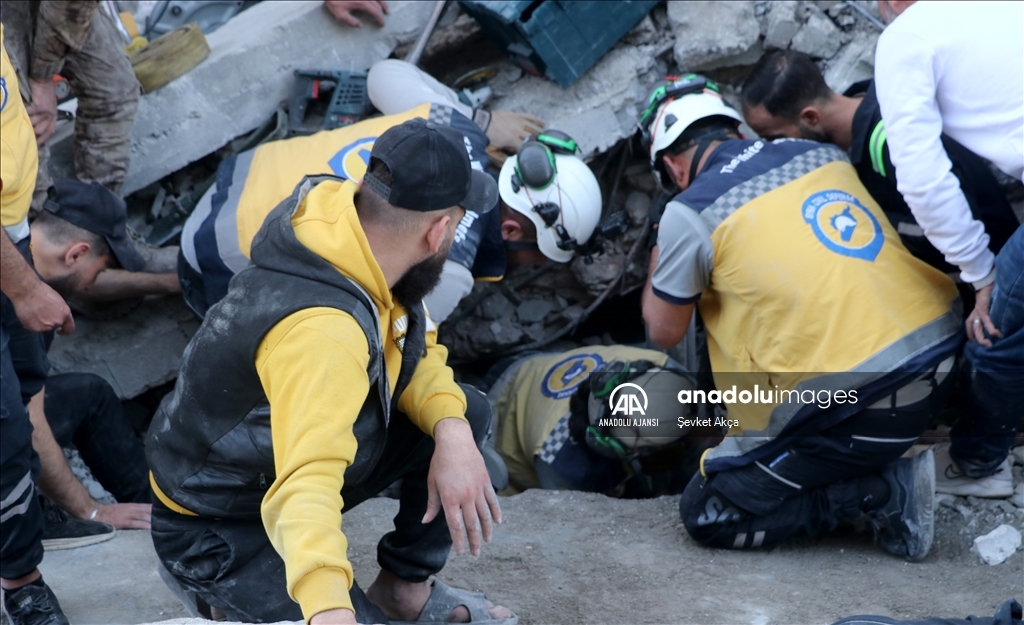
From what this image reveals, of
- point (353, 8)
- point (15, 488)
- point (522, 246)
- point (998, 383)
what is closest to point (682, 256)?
point (998, 383)

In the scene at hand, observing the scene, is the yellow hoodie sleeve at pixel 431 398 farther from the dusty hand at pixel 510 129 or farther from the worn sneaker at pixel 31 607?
the dusty hand at pixel 510 129

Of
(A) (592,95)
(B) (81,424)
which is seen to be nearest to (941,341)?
(A) (592,95)

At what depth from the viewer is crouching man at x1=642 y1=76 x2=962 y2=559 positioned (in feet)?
10.8

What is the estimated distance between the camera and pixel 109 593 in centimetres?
313

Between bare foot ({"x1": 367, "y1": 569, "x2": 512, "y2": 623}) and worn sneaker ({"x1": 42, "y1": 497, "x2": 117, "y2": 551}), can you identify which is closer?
bare foot ({"x1": 367, "y1": 569, "x2": 512, "y2": 623})

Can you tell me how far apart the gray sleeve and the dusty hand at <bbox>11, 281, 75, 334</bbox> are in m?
1.99

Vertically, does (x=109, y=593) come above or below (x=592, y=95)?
above

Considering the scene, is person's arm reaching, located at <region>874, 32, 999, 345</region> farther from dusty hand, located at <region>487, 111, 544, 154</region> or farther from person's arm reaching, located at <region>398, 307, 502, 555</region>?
dusty hand, located at <region>487, 111, 544, 154</region>

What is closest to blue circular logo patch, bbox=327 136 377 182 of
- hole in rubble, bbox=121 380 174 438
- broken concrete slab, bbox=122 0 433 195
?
broken concrete slab, bbox=122 0 433 195

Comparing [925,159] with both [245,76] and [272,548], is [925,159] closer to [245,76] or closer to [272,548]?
[272,548]

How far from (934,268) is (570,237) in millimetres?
1594

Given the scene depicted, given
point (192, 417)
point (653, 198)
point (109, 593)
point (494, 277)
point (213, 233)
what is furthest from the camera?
point (653, 198)

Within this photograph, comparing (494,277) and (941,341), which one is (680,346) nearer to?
(494,277)

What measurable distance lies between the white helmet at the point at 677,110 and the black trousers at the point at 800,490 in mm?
1282
